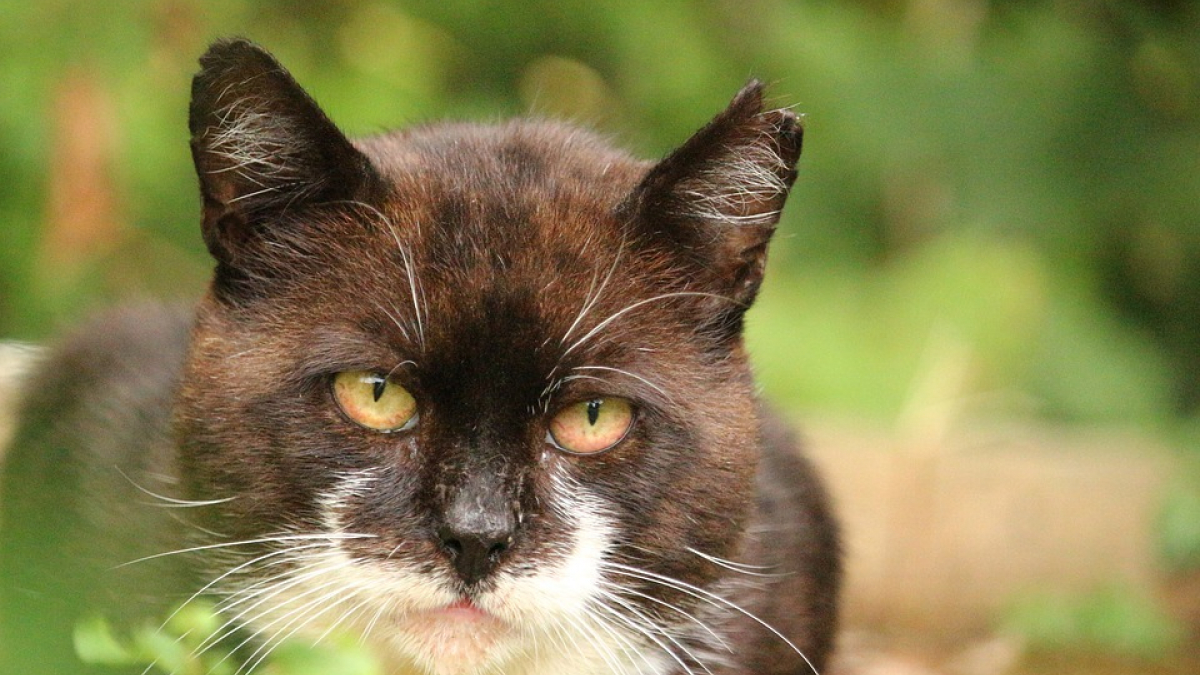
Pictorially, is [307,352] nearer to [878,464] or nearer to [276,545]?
[276,545]

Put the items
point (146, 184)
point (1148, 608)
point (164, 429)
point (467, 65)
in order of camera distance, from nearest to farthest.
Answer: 1. point (164, 429)
2. point (1148, 608)
3. point (146, 184)
4. point (467, 65)

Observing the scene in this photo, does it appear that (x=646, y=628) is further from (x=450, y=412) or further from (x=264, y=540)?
(x=264, y=540)

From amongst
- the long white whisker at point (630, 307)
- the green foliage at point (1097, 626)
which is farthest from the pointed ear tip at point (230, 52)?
the green foliage at point (1097, 626)

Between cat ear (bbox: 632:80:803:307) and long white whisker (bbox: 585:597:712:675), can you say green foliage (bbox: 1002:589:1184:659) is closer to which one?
long white whisker (bbox: 585:597:712:675)

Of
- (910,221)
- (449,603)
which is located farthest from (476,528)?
(910,221)

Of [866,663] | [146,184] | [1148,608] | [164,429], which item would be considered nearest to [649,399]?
[164,429]

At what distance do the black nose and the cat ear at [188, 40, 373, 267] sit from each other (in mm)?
587

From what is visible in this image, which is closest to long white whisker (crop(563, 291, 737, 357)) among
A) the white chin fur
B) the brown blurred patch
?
the white chin fur

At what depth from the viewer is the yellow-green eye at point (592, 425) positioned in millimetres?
2090

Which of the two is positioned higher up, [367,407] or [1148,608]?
[367,407]

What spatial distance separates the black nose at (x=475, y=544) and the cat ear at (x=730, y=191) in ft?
1.96

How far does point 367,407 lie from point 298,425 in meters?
0.10

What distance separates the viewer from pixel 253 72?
2076 millimetres

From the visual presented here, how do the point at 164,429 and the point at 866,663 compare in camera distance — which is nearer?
the point at 164,429
